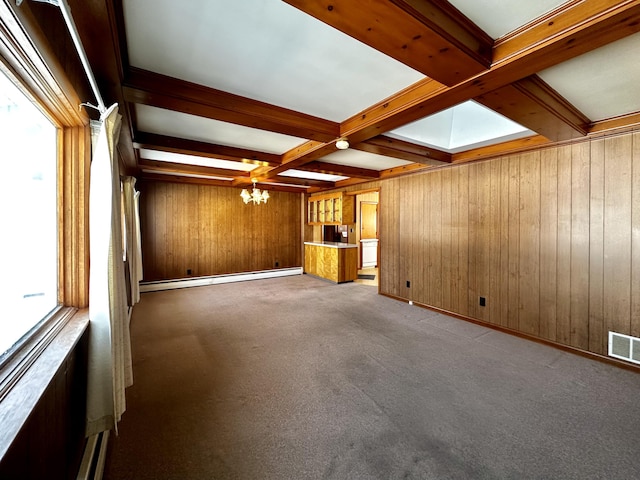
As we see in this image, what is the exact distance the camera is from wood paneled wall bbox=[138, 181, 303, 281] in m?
5.57

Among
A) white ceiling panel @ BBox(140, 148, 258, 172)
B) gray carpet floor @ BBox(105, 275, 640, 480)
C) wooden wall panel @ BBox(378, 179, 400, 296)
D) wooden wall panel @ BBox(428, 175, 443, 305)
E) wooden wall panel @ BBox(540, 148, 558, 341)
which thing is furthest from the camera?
wooden wall panel @ BBox(378, 179, 400, 296)

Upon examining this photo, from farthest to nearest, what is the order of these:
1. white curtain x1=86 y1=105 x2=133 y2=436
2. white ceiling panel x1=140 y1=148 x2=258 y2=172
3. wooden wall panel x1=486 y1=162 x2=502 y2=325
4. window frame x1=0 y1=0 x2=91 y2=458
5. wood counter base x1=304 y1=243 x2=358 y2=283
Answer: wood counter base x1=304 y1=243 x2=358 y2=283 < white ceiling panel x1=140 y1=148 x2=258 y2=172 < wooden wall panel x1=486 y1=162 x2=502 y2=325 < white curtain x1=86 y1=105 x2=133 y2=436 < window frame x1=0 y1=0 x2=91 y2=458

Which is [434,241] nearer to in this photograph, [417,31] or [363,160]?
[363,160]

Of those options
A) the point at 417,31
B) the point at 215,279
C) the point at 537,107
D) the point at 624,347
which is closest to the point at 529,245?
the point at 624,347

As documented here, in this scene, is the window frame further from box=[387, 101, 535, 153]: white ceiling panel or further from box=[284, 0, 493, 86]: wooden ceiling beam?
box=[387, 101, 535, 153]: white ceiling panel

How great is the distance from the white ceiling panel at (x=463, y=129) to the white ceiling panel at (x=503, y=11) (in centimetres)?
137

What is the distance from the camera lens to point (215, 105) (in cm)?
206

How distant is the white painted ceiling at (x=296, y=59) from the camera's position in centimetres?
129

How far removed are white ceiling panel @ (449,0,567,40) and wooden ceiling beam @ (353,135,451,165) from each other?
5.25 ft

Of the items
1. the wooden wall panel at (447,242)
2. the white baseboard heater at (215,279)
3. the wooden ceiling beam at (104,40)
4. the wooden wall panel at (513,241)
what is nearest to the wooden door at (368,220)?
the white baseboard heater at (215,279)

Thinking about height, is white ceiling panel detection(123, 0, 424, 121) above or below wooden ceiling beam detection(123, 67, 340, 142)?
above

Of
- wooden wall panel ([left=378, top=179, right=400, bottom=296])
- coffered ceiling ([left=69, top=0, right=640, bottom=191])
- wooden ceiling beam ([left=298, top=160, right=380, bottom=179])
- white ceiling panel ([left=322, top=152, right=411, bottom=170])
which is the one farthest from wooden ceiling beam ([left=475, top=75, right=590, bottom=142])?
wooden ceiling beam ([left=298, top=160, right=380, bottom=179])

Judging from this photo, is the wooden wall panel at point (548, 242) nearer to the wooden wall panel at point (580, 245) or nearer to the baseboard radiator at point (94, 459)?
the wooden wall panel at point (580, 245)

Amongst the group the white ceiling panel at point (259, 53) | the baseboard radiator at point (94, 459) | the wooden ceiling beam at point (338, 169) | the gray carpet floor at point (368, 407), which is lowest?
the gray carpet floor at point (368, 407)
